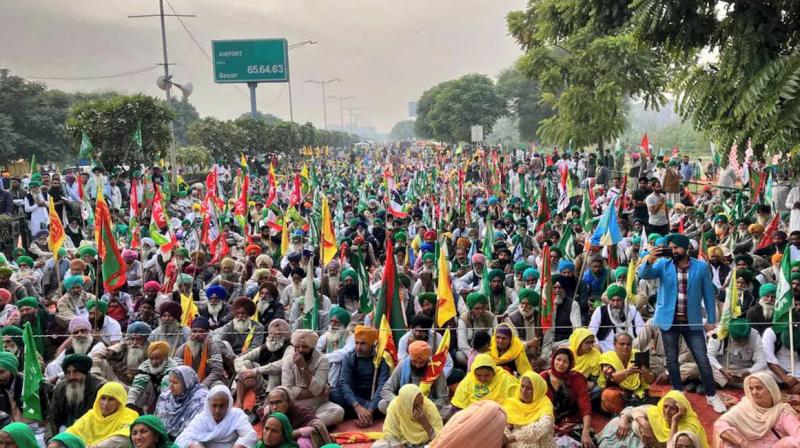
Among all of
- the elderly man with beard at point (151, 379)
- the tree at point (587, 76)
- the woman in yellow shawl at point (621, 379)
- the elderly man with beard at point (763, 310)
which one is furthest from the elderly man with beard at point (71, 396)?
the tree at point (587, 76)

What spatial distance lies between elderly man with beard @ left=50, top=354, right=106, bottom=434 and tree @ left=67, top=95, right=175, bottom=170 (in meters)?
13.9

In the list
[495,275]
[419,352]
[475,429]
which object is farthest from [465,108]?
[475,429]

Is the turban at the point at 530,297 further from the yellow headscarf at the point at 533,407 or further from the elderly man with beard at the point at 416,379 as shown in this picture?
the yellow headscarf at the point at 533,407

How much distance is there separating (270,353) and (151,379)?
106 centimetres

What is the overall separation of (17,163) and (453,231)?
94.8 ft

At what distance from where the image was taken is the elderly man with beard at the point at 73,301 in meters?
7.98

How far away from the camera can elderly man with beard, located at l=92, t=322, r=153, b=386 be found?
656 centimetres

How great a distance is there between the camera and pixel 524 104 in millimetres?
64375

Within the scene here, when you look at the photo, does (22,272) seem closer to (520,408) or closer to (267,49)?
(520,408)

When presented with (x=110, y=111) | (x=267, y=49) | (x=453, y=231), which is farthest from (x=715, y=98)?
(x=267, y=49)

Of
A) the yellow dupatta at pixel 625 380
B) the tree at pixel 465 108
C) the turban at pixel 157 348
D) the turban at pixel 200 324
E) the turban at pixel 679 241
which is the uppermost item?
the tree at pixel 465 108

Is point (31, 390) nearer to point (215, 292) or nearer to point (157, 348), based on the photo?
point (157, 348)

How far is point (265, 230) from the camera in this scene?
42.7 feet

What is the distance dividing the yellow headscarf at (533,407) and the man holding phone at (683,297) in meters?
1.45
